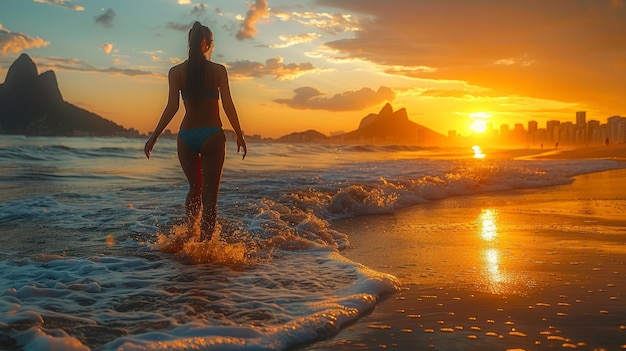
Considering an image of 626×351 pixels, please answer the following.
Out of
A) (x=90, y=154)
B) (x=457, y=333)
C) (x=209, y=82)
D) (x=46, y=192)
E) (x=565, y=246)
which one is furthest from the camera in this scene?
(x=90, y=154)

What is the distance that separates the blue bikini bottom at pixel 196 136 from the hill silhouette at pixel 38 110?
72.2 metres

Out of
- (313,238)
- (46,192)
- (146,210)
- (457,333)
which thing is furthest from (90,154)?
(457,333)

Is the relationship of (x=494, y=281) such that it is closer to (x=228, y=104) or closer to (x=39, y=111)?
(x=228, y=104)

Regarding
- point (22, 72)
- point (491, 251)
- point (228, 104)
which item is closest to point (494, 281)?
point (491, 251)

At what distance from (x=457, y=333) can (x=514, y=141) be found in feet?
628

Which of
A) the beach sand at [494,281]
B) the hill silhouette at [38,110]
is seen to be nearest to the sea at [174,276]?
the beach sand at [494,281]

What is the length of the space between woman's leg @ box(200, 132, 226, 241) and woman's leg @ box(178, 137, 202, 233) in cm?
10

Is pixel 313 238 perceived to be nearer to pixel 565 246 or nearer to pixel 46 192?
pixel 565 246

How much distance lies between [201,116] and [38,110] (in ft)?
281

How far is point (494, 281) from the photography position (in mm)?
4617

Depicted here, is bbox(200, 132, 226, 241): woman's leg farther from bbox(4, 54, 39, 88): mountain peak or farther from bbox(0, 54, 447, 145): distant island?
bbox(4, 54, 39, 88): mountain peak

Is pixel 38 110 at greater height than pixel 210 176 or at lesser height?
greater

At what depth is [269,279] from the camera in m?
4.70

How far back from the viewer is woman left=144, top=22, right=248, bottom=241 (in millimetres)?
5395
